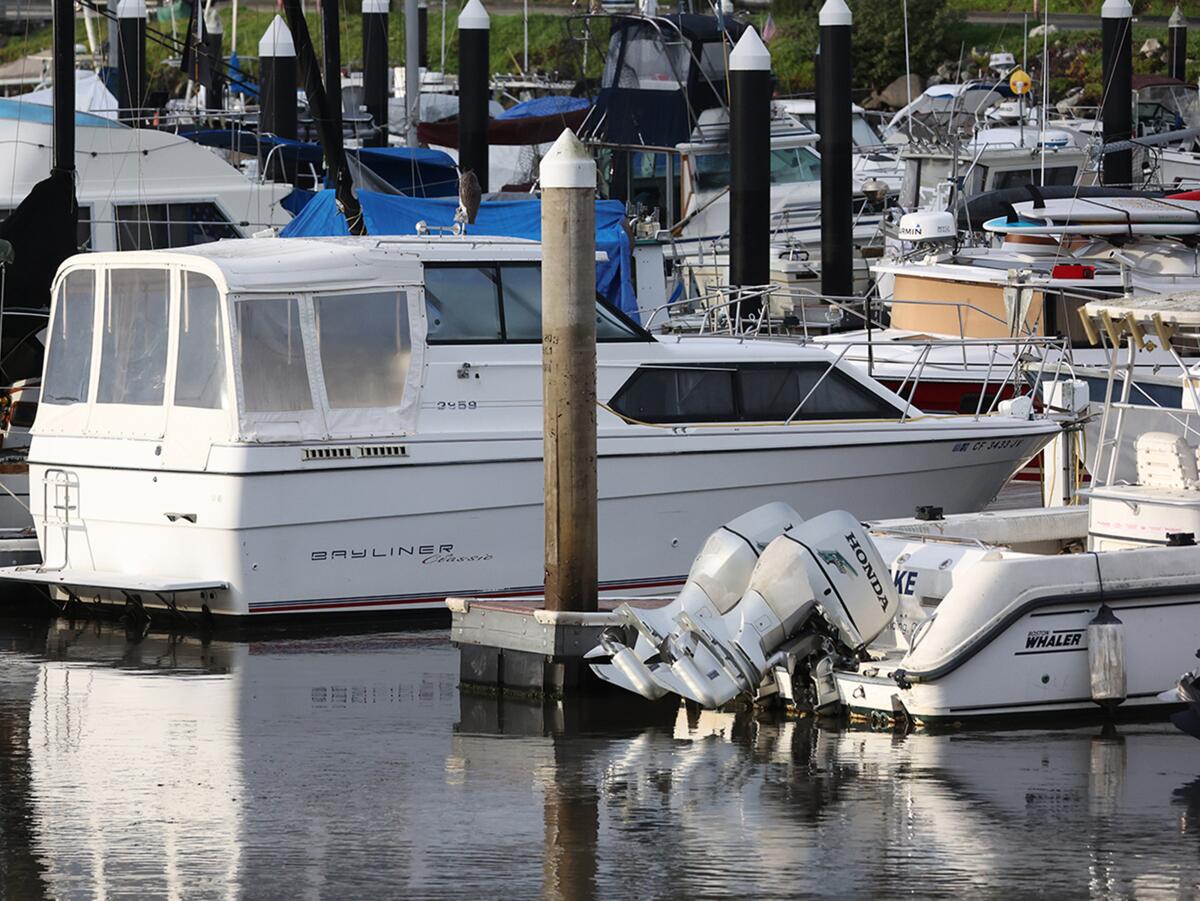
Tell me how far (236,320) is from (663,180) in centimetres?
1423

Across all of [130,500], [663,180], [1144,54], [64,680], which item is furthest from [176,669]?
[1144,54]

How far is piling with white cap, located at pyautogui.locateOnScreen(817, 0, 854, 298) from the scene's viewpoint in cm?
2133

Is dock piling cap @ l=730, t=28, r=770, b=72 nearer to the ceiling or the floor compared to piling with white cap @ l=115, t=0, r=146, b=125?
nearer to the floor

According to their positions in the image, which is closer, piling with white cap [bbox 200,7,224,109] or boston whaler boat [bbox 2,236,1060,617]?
boston whaler boat [bbox 2,236,1060,617]

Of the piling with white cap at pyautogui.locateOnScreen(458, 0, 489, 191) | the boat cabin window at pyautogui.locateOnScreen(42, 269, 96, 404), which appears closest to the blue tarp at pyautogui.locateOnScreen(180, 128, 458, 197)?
the piling with white cap at pyautogui.locateOnScreen(458, 0, 489, 191)

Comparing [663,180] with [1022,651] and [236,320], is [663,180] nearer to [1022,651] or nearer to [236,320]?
[236,320]

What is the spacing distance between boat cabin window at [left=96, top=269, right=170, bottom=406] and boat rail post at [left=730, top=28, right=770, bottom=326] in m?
7.82

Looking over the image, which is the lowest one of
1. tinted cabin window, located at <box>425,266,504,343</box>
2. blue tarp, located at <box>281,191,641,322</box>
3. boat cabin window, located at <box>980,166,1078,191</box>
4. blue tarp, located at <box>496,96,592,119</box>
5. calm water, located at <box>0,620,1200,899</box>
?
calm water, located at <box>0,620,1200,899</box>

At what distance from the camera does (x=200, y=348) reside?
524 inches

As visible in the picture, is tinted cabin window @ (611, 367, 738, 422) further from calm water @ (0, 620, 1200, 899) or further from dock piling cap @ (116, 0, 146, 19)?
dock piling cap @ (116, 0, 146, 19)

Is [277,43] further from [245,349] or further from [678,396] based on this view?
[245,349]

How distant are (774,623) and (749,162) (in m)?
10.5

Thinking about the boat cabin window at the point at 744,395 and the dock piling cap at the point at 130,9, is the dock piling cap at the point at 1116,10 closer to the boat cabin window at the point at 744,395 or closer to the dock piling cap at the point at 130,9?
the dock piling cap at the point at 130,9

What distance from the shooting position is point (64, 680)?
40.0ft
